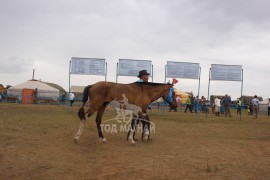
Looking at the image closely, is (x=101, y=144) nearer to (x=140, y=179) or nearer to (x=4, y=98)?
(x=140, y=179)

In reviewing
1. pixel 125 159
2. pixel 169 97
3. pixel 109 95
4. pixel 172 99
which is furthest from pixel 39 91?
pixel 125 159

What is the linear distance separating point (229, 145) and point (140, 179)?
14.6 feet

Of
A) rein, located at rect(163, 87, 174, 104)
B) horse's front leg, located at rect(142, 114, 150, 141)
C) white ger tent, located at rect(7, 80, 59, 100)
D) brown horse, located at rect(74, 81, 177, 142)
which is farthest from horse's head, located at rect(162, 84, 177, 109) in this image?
white ger tent, located at rect(7, 80, 59, 100)

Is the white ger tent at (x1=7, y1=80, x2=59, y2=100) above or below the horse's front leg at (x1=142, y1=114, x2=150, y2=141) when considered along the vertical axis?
above

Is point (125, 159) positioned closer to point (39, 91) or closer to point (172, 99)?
point (172, 99)

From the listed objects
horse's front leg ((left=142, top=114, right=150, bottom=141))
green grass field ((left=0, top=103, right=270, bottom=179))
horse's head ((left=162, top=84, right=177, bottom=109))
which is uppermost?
horse's head ((left=162, top=84, right=177, bottom=109))

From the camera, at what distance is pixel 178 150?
7516mm

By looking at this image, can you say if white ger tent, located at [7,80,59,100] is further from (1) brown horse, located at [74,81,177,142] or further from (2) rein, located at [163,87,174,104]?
(1) brown horse, located at [74,81,177,142]

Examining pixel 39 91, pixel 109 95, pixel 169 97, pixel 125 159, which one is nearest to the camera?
pixel 125 159

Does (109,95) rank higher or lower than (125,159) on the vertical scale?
higher

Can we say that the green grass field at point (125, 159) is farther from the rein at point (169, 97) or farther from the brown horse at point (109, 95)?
the rein at point (169, 97)

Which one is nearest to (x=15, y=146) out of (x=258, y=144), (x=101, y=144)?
(x=101, y=144)

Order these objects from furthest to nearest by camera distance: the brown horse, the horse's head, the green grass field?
the horse's head
the brown horse
the green grass field

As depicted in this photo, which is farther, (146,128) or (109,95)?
(146,128)
